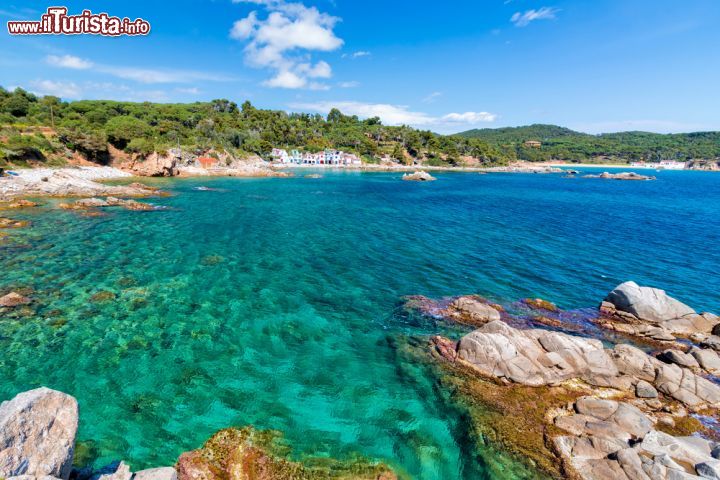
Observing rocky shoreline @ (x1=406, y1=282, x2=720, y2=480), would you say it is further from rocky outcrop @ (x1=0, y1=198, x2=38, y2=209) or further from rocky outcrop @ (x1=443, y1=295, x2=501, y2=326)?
rocky outcrop @ (x1=0, y1=198, x2=38, y2=209)

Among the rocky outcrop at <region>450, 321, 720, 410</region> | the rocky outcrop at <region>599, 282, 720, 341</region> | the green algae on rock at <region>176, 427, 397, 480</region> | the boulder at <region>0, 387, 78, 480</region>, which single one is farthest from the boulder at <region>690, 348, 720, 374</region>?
the boulder at <region>0, 387, 78, 480</region>

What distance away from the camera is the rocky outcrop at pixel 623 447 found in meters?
10.2

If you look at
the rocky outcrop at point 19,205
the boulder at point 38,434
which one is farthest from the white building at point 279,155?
the boulder at point 38,434

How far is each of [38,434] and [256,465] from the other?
223 inches

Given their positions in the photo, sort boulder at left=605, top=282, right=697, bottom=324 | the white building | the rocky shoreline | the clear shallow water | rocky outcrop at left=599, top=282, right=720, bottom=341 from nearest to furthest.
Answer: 1. the rocky shoreline
2. the clear shallow water
3. rocky outcrop at left=599, top=282, right=720, bottom=341
4. boulder at left=605, top=282, right=697, bottom=324
5. the white building

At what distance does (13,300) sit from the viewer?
1891 centimetres

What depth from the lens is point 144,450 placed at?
10.8m

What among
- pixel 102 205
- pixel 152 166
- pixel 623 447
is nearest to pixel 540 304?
pixel 623 447

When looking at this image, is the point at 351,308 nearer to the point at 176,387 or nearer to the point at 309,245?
the point at 176,387

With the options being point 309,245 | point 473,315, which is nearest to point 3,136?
point 309,245

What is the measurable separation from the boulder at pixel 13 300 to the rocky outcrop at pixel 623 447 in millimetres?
27978

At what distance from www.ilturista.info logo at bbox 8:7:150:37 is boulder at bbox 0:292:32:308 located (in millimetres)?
32793

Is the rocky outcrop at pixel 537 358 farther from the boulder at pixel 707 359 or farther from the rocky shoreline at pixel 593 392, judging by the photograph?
the boulder at pixel 707 359

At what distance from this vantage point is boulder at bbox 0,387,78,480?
6910 millimetres
